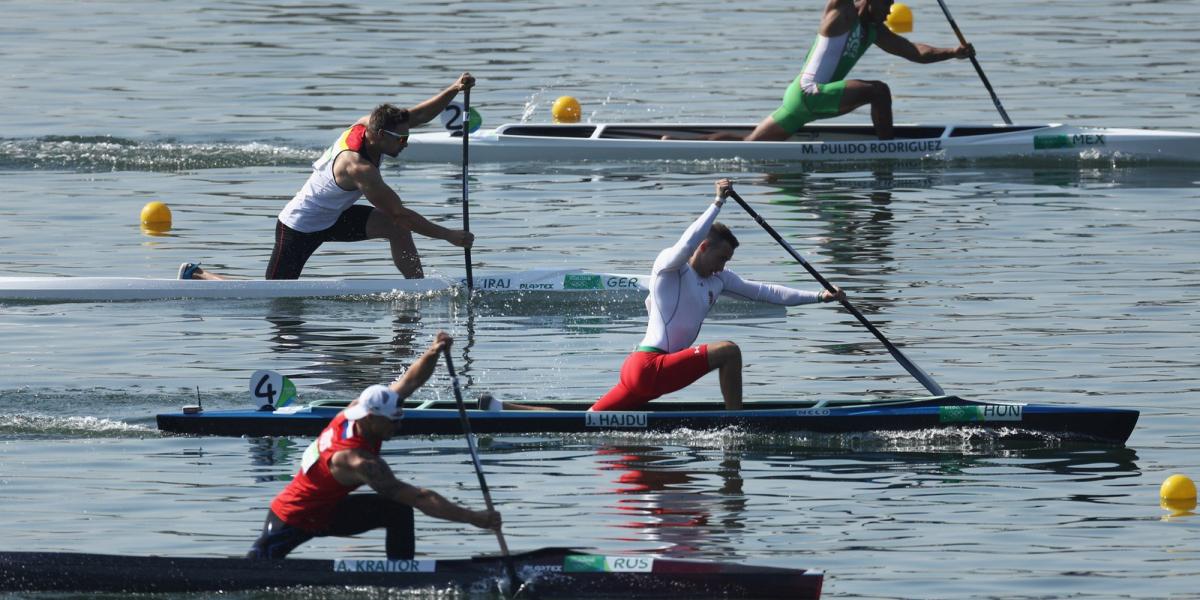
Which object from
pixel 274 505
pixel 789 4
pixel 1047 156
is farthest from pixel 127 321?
pixel 789 4

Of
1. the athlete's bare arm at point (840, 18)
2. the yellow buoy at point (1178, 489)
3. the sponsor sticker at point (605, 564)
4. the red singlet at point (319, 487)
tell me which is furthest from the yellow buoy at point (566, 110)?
the sponsor sticker at point (605, 564)

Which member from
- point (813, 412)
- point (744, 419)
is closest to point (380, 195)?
point (744, 419)

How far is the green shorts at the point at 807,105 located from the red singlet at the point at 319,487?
38.3 ft

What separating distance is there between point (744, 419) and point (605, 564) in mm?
2807

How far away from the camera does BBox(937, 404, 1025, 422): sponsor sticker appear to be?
1184 centimetres

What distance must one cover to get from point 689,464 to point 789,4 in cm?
2493

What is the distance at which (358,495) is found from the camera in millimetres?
9555

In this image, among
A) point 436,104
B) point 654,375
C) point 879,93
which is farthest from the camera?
point 879,93

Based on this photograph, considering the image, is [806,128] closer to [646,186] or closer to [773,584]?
[646,186]

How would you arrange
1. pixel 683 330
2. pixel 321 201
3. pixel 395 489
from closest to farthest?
1. pixel 395 489
2. pixel 683 330
3. pixel 321 201

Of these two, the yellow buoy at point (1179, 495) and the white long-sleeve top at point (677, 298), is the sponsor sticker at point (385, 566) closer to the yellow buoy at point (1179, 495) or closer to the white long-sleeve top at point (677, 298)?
the white long-sleeve top at point (677, 298)

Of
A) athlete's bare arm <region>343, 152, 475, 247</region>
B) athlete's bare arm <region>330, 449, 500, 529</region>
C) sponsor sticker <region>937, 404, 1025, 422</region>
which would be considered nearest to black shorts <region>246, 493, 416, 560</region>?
athlete's bare arm <region>330, 449, 500, 529</region>

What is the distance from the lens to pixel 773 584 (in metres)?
9.23

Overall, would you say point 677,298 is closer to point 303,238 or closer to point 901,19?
point 303,238
